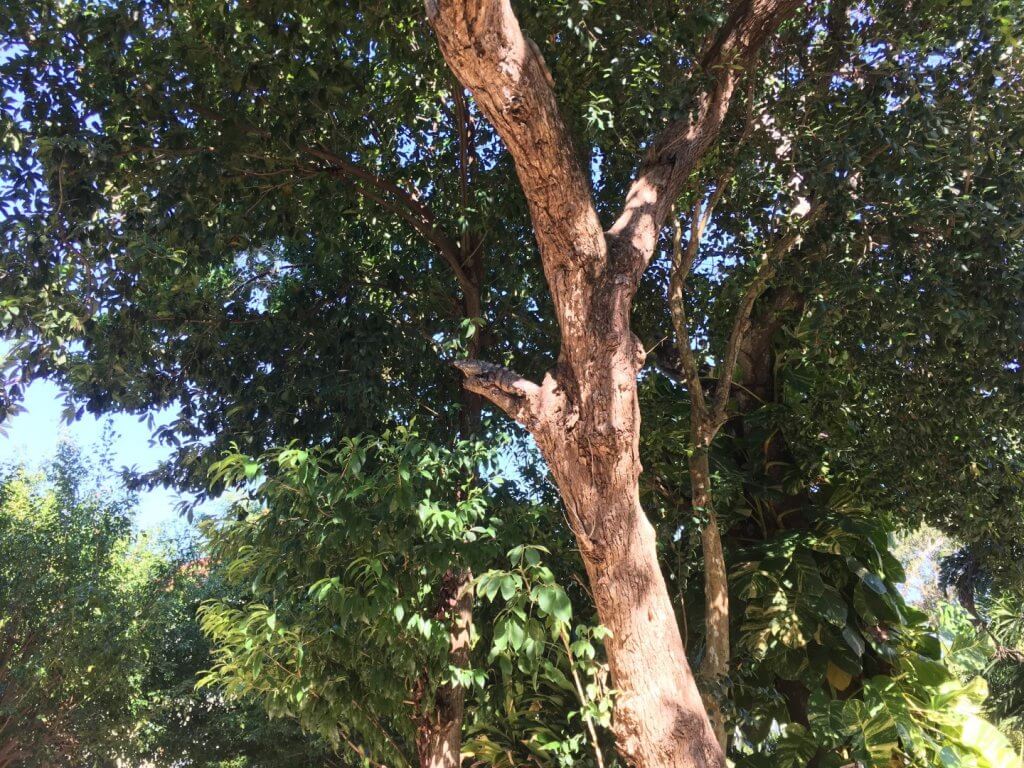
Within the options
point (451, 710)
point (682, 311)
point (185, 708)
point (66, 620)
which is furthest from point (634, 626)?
point (185, 708)

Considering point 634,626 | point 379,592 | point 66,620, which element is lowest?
point 634,626

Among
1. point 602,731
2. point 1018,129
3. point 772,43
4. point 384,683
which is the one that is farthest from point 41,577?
point 1018,129

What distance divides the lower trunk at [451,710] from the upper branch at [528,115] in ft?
5.65

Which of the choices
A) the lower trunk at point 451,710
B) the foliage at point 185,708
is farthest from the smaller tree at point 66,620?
the lower trunk at point 451,710

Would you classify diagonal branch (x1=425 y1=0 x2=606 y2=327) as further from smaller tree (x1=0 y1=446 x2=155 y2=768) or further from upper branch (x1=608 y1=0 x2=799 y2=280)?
smaller tree (x1=0 y1=446 x2=155 y2=768)

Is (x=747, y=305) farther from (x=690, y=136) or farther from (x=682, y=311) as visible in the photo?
(x=690, y=136)

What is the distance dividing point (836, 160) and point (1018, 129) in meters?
0.85

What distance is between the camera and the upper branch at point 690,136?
3787 millimetres

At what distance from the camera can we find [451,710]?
173 inches

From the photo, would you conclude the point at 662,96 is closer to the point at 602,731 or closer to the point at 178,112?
the point at 178,112

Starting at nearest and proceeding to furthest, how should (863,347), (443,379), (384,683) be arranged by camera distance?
1. (384,683)
2. (863,347)
3. (443,379)

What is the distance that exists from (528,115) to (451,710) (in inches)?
120

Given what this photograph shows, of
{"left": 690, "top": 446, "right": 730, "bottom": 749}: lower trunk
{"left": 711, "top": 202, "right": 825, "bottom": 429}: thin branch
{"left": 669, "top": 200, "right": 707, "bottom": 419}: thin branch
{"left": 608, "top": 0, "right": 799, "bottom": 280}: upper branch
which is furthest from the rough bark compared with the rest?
{"left": 711, "top": 202, "right": 825, "bottom": 429}: thin branch

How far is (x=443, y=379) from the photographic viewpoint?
5.58m
